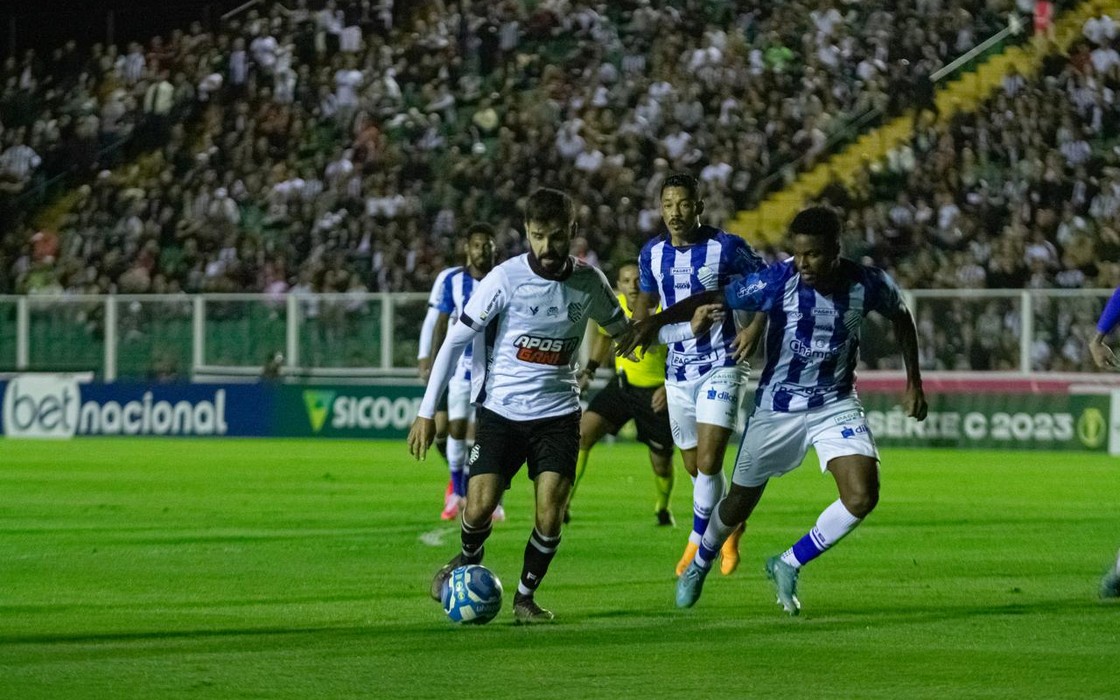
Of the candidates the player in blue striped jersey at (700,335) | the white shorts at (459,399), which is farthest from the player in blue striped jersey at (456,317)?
the player in blue striped jersey at (700,335)

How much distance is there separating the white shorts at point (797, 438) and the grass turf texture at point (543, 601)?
0.72 meters

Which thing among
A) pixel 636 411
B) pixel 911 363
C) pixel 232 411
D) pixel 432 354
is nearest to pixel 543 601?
pixel 911 363

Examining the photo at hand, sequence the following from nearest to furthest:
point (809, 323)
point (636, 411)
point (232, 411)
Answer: point (809, 323) < point (636, 411) < point (232, 411)

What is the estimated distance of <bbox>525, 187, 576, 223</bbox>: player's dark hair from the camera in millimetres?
8625

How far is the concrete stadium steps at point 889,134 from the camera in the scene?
27531 mm

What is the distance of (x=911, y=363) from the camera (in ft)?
30.4

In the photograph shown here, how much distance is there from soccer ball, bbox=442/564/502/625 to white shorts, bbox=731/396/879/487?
58.3 inches

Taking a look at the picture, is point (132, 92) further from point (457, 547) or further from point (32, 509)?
point (457, 547)

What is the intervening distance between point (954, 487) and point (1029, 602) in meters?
8.98

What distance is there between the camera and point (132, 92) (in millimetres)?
34938

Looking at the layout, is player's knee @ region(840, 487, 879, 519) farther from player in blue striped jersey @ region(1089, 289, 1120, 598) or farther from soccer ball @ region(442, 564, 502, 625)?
soccer ball @ region(442, 564, 502, 625)

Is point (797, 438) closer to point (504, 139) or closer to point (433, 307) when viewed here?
point (433, 307)

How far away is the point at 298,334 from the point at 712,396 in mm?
17034

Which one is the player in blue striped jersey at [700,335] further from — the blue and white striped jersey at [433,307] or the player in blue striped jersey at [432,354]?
the blue and white striped jersey at [433,307]
